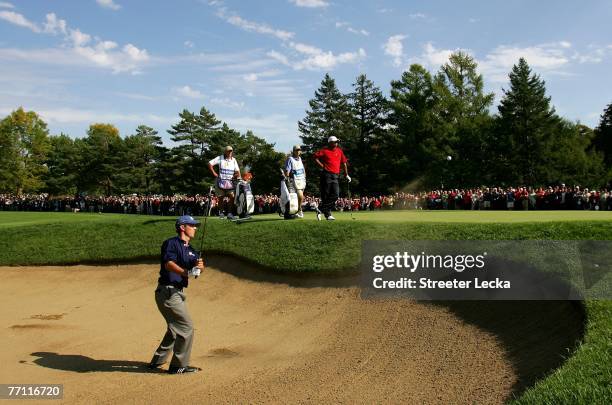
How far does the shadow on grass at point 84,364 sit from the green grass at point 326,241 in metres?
5.23

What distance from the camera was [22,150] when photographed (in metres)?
89.4

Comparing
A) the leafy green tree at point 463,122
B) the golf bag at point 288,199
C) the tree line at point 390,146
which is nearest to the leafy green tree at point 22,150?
the tree line at point 390,146

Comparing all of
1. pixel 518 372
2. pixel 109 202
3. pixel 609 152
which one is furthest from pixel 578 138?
pixel 518 372

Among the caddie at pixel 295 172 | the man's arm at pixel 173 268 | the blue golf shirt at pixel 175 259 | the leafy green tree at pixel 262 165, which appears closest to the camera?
the man's arm at pixel 173 268

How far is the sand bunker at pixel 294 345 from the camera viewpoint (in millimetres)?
8109

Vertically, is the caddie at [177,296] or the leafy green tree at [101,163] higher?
the leafy green tree at [101,163]

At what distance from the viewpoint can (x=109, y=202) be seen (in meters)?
57.9

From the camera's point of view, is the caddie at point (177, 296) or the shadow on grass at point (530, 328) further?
the caddie at point (177, 296)

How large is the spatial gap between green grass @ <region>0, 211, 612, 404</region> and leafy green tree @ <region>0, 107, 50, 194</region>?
2770 inches

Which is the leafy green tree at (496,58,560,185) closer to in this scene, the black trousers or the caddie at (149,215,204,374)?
the black trousers

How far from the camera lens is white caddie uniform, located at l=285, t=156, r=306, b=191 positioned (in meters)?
16.9

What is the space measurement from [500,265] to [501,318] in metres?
1.66

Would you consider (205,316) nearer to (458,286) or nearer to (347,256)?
(347,256)

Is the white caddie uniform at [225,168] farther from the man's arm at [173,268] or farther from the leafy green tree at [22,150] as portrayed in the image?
the leafy green tree at [22,150]
